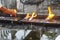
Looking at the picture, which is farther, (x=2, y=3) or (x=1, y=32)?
(x=2, y=3)

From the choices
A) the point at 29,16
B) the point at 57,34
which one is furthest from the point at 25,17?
the point at 57,34

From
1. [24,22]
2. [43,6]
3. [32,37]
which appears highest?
[43,6]

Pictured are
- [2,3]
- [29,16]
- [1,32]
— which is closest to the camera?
[1,32]

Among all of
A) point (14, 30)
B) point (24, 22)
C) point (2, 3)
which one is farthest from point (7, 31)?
point (2, 3)

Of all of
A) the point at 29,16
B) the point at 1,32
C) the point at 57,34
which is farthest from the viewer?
the point at 29,16

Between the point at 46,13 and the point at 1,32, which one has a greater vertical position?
the point at 46,13

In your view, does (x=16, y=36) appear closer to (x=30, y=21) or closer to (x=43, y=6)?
(x=30, y=21)

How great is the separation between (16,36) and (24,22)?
190 mm

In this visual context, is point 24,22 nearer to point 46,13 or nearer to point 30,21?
point 30,21

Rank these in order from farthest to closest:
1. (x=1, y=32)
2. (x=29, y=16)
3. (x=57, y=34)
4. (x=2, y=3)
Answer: (x=2, y=3) < (x=29, y=16) < (x=1, y=32) < (x=57, y=34)

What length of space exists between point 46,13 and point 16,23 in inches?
15.5

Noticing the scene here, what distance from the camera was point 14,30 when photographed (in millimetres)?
2182

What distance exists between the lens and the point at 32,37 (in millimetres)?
2160

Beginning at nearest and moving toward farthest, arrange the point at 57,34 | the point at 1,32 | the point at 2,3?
the point at 57,34 < the point at 1,32 < the point at 2,3
